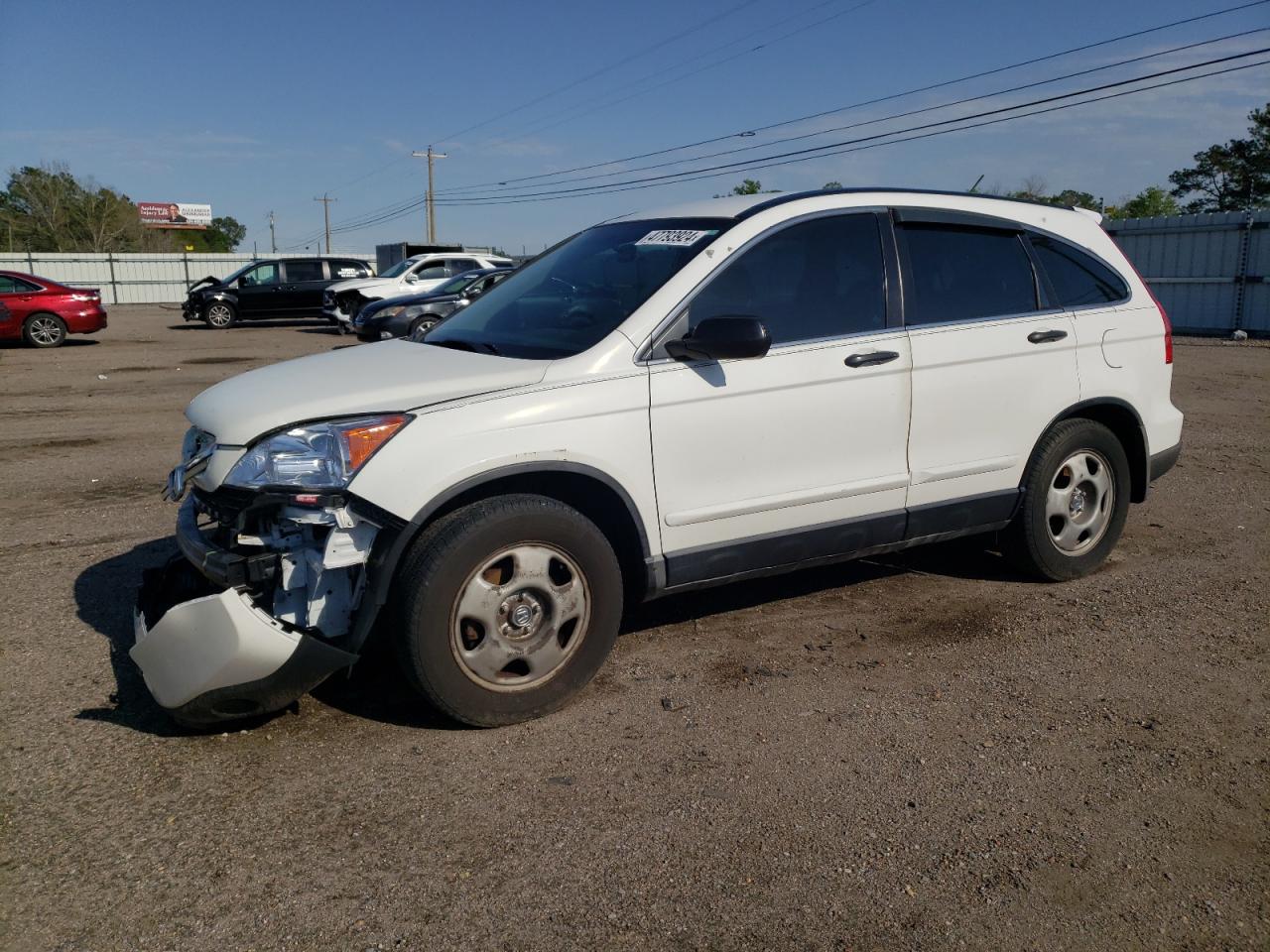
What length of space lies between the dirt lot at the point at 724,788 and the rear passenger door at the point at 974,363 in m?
0.65

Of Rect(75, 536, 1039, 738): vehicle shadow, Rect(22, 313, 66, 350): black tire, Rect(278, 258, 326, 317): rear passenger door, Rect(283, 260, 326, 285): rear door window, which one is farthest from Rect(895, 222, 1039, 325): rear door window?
Rect(283, 260, 326, 285): rear door window

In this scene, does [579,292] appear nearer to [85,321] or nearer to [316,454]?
[316,454]

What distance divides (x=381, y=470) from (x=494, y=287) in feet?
6.62

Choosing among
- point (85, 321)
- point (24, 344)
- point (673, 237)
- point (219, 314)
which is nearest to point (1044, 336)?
point (673, 237)

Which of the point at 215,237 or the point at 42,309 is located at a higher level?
the point at 215,237

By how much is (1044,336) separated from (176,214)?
360ft

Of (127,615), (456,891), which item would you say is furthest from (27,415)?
(456,891)

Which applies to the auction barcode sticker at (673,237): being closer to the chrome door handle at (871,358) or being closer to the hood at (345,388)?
the chrome door handle at (871,358)

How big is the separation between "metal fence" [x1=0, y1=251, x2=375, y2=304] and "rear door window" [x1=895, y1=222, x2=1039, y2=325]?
1803 inches

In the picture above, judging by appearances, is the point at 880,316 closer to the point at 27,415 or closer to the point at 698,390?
the point at 698,390

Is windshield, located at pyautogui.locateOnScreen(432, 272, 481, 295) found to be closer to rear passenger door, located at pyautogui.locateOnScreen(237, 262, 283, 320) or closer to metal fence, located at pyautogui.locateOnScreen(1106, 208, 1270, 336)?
rear passenger door, located at pyautogui.locateOnScreen(237, 262, 283, 320)

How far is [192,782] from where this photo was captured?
11.0 feet

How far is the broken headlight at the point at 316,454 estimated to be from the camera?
3414 mm

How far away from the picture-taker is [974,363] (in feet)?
15.5
